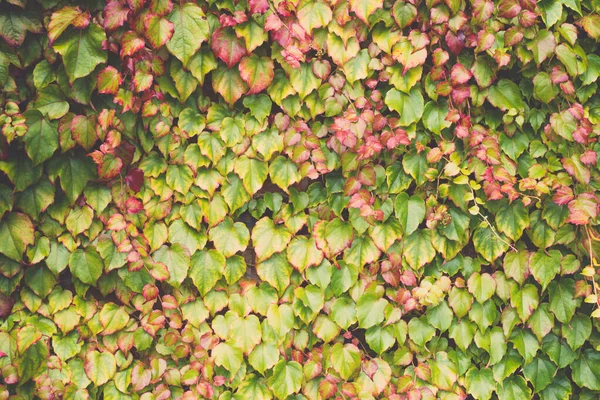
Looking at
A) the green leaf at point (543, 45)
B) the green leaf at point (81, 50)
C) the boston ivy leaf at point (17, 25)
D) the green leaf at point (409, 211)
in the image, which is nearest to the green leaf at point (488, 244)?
the green leaf at point (409, 211)

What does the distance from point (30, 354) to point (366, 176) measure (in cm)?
174

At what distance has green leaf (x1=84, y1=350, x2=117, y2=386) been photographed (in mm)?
2387

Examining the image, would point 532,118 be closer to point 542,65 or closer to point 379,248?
point 542,65

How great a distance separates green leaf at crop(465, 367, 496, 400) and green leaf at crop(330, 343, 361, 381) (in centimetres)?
57

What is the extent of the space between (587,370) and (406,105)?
158 centimetres

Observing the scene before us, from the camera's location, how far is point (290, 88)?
2361mm

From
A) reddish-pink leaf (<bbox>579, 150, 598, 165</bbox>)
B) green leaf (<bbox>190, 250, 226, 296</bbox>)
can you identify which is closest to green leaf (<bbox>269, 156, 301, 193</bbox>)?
green leaf (<bbox>190, 250, 226, 296</bbox>)

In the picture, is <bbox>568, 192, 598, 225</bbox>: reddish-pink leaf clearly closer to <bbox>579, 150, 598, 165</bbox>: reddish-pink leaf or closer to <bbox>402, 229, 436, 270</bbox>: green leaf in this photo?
<bbox>579, 150, 598, 165</bbox>: reddish-pink leaf

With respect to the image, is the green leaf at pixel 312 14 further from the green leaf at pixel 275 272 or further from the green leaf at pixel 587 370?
the green leaf at pixel 587 370

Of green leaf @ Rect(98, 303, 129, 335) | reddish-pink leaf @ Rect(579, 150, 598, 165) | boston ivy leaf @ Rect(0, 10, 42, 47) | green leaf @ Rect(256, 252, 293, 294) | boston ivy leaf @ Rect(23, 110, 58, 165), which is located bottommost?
green leaf @ Rect(98, 303, 129, 335)

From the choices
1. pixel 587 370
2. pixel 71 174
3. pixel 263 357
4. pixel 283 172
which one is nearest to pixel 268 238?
pixel 283 172

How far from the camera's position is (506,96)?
2.44m

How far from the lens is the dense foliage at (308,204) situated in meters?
2.29

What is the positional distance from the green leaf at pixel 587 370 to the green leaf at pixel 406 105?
1.44 meters
